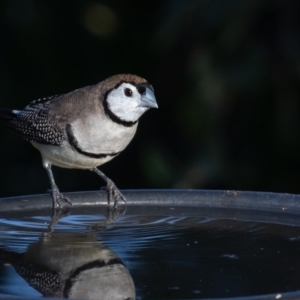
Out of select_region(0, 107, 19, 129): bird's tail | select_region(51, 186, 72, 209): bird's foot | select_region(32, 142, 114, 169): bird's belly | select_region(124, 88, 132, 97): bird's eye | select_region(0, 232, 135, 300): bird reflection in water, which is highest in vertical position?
select_region(124, 88, 132, 97): bird's eye

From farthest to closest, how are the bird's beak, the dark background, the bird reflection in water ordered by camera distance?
the dark background
the bird's beak
the bird reflection in water

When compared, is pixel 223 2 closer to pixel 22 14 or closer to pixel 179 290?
pixel 22 14

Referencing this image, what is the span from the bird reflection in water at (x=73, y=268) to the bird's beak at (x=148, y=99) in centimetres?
132

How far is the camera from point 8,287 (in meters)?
2.74

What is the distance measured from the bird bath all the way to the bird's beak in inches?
25.1

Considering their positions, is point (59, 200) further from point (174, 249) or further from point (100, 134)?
point (174, 249)

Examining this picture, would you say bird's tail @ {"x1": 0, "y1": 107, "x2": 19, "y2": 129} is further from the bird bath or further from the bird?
the bird bath

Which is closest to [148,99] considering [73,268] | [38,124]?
[38,124]

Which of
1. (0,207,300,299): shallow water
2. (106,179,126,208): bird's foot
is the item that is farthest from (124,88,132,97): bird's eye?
(0,207,300,299): shallow water

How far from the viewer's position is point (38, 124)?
510 cm

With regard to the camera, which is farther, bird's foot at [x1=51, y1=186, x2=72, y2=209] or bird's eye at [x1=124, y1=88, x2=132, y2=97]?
bird's eye at [x1=124, y1=88, x2=132, y2=97]

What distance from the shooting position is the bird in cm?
485

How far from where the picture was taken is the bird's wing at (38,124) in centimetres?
493

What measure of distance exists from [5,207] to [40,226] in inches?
12.5
